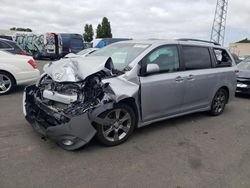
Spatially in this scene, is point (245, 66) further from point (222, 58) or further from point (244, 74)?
point (222, 58)

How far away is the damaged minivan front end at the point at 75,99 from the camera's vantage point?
11.3 ft

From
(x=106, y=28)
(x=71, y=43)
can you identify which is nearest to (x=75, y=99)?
(x=71, y=43)

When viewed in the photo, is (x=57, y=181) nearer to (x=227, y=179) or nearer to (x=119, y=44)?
(x=227, y=179)

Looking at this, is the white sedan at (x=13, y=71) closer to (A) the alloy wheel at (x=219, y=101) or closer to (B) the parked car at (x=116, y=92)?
(B) the parked car at (x=116, y=92)

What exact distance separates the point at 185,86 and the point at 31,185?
3.24 m

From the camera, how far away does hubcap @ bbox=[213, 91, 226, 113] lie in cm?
595

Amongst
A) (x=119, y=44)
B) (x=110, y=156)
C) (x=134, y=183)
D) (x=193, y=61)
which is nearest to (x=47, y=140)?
(x=110, y=156)

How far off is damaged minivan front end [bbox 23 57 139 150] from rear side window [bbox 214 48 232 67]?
2.85 meters

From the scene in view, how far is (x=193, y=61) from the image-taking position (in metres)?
5.17

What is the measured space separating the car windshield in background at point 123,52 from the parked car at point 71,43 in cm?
1949

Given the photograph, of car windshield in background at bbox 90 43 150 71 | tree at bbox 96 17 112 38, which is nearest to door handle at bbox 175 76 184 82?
car windshield in background at bbox 90 43 150 71

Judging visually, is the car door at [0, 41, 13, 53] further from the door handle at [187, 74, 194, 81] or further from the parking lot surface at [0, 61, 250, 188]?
the door handle at [187, 74, 194, 81]

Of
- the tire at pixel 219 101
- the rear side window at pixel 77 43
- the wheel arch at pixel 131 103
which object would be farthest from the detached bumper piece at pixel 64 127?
the rear side window at pixel 77 43

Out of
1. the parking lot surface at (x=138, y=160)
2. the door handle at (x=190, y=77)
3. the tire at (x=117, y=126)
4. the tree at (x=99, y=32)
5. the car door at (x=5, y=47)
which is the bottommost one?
the parking lot surface at (x=138, y=160)
